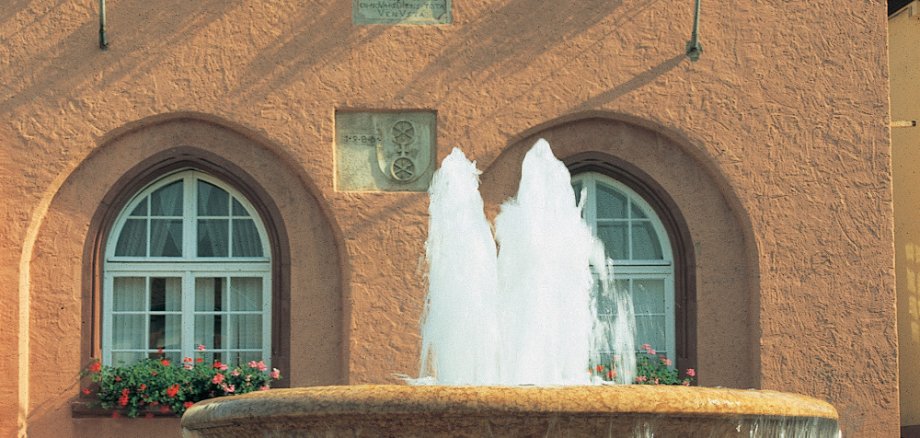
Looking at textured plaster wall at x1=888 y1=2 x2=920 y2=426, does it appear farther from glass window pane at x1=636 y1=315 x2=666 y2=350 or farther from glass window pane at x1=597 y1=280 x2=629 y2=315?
glass window pane at x1=597 y1=280 x2=629 y2=315

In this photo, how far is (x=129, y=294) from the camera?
1275cm

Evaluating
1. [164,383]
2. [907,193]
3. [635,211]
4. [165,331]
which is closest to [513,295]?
[635,211]

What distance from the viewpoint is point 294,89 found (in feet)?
41.1

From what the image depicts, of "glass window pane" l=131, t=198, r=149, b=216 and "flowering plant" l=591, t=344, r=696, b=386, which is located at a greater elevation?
"glass window pane" l=131, t=198, r=149, b=216

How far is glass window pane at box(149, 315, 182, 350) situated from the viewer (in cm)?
1271

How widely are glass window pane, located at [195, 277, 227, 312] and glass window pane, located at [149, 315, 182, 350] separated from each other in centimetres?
18

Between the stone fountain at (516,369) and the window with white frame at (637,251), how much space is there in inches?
4.2

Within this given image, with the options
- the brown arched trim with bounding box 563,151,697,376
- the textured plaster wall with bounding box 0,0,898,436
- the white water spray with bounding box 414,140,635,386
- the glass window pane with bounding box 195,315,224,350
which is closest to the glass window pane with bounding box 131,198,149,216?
the textured plaster wall with bounding box 0,0,898,436

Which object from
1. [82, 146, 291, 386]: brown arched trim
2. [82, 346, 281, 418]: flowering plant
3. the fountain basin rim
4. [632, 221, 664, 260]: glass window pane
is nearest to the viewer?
the fountain basin rim

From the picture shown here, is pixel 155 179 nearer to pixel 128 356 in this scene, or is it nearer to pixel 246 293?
pixel 246 293

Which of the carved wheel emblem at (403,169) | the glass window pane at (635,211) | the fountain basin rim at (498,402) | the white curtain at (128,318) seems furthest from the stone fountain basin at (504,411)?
the glass window pane at (635,211)

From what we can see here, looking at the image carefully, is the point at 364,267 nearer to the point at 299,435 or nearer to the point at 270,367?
the point at 270,367

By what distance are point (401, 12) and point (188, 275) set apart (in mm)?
2459

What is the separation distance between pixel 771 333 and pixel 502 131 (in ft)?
7.89
